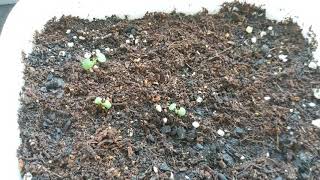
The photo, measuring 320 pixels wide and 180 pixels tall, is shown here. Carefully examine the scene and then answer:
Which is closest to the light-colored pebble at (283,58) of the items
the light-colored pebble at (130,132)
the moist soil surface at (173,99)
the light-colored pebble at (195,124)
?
the moist soil surface at (173,99)

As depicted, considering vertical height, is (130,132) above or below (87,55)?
below

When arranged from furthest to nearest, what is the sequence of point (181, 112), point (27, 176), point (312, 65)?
point (312, 65), point (181, 112), point (27, 176)

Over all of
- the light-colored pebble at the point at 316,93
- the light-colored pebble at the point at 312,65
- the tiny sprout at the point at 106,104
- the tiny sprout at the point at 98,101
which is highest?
the light-colored pebble at the point at 312,65

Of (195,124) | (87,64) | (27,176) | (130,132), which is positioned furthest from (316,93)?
(27,176)

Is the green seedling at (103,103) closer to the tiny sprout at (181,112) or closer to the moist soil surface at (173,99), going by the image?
the moist soil surface at (173,99)

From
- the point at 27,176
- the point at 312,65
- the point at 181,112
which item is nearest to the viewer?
the point at 27,176

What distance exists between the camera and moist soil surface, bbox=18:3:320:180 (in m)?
1.05

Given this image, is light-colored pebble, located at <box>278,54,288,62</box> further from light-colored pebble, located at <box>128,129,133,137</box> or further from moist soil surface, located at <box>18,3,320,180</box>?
light-colored pebble, located at <box>128,129,133,137</box>

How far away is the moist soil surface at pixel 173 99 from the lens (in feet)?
3.46

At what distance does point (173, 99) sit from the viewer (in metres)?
1.18

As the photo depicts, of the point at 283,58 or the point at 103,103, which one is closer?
the point at 103,103

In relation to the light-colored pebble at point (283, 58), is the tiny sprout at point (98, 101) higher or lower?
lower

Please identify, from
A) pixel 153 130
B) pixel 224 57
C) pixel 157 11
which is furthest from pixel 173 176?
pixel 157 11

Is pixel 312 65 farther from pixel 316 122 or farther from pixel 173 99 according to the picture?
pixel 173 99
